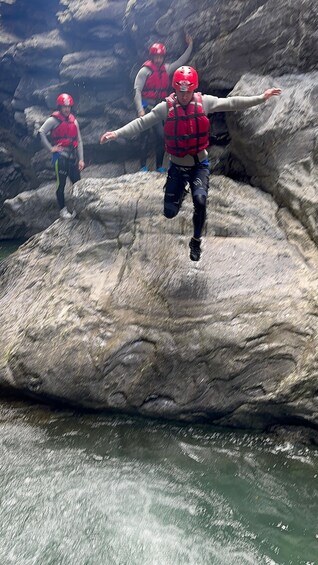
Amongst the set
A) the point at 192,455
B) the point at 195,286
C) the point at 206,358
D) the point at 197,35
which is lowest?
the point at 192,455

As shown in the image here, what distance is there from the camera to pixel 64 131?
1044 cm

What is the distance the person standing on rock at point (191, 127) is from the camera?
238 inches

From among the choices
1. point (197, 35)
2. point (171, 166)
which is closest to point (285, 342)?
point (171, 166)

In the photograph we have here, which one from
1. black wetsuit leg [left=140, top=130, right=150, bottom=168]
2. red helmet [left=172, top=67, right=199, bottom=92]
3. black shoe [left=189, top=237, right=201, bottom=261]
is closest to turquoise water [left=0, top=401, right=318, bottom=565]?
black shoe [left=189, top=237, right=201, bottom=261]

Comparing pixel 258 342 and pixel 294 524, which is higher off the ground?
→ pixel 258 342

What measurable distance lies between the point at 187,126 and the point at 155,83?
4.44 meters

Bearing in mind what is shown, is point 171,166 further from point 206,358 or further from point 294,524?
point 294,524

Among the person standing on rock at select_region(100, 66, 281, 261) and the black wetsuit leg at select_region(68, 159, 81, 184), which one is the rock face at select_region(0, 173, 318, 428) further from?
the black wetsuit leg at select_region(68, 159, 81, 184)

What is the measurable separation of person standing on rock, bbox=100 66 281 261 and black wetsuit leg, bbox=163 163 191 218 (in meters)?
0.01

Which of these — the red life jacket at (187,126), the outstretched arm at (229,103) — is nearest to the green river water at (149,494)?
the red life jacket at (187,126)

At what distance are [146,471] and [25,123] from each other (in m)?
13.4

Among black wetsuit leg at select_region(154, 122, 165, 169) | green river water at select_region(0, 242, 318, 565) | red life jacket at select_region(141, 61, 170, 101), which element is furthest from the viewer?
black wetsuit leg at select_region(154, 122, 165, 169)

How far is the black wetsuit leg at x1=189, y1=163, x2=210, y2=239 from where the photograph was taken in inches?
240

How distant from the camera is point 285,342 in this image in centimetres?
599
